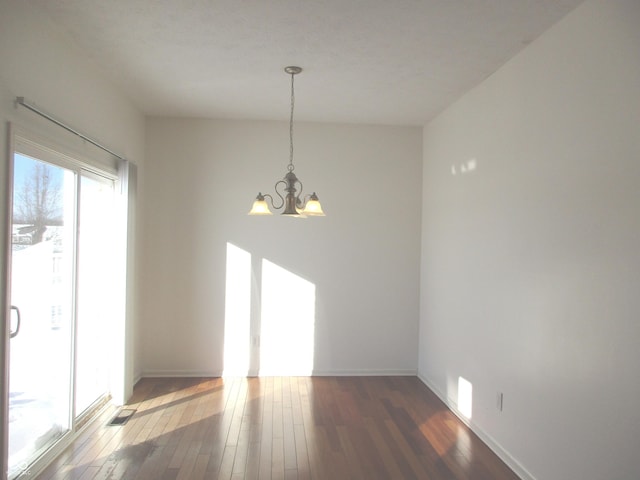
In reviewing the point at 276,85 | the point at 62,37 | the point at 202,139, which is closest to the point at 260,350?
the point at 202,139

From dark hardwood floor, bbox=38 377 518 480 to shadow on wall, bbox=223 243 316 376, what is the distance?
38 cm

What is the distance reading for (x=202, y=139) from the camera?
491 cm

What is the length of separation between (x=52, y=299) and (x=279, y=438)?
1.92m

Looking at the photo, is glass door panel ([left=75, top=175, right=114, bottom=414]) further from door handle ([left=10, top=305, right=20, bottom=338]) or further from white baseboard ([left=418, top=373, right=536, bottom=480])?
white baseboard ([left=418, top=373, right=536, bottom=480])

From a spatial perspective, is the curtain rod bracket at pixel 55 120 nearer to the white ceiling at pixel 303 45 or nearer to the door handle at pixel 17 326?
the white ceiling at pixel 303 45

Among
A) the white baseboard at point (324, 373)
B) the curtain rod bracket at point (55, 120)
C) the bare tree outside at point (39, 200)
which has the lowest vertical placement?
the white baseboard at point (324, 373)

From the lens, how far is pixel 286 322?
5.00m

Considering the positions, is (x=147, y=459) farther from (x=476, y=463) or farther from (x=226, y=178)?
(x=226, y=178)

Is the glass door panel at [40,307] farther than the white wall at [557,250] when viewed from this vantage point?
Yes

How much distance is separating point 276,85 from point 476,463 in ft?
10.8

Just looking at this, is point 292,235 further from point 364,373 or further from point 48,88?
point 48,88

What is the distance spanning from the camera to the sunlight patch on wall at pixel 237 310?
4930 mm

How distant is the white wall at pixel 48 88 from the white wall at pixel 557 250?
3.05 m

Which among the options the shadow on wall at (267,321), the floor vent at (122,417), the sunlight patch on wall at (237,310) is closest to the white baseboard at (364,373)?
the shadow on wall at (267,321)
